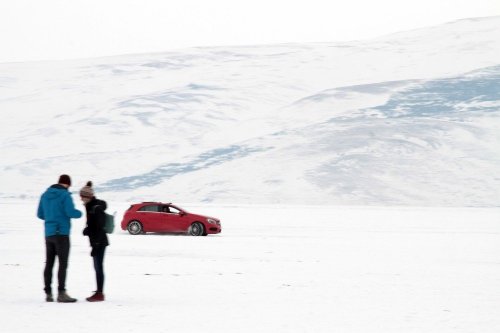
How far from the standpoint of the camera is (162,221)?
28.4 m

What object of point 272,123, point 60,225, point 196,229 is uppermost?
point 60,225

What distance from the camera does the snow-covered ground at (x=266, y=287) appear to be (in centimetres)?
975

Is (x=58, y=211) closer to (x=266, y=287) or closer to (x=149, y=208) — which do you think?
(x=266, y=287)

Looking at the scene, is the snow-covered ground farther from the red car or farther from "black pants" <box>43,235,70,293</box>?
the red car

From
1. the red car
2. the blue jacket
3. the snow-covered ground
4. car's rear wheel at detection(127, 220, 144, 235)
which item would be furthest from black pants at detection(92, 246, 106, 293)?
car's rear wheel at detection(127, 220, 144, 235)

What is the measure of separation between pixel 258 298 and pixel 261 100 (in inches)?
4473

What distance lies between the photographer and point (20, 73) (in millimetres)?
159875

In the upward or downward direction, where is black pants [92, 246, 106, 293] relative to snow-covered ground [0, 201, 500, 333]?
upward

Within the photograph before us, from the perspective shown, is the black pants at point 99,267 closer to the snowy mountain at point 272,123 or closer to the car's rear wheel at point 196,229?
the car's rear wheel at point 196,229

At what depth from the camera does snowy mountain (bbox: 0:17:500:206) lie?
270ft

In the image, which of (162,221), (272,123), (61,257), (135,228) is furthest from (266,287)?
(272,123)

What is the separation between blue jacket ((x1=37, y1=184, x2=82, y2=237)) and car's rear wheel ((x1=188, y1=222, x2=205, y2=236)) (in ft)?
53.8

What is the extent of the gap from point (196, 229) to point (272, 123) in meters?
83.2

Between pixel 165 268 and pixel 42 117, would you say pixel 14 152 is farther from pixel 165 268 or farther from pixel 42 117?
pixel 165 268
